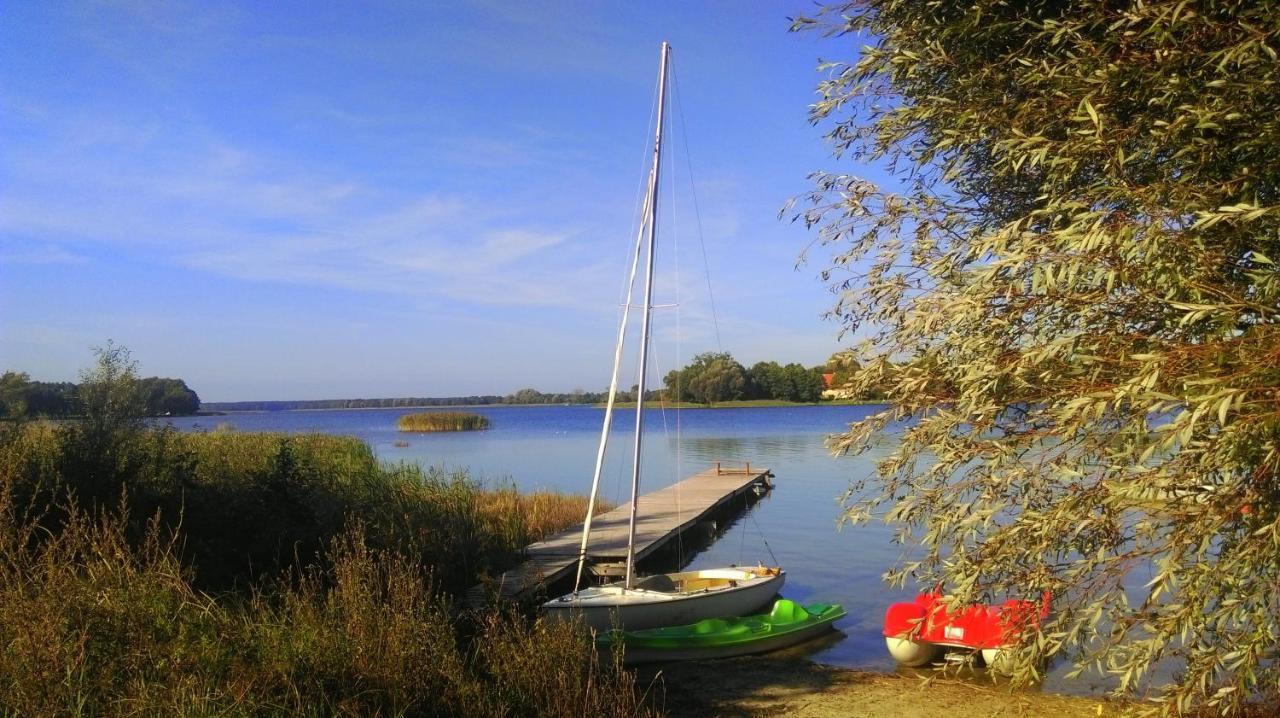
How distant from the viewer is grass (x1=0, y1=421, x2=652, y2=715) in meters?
4.61

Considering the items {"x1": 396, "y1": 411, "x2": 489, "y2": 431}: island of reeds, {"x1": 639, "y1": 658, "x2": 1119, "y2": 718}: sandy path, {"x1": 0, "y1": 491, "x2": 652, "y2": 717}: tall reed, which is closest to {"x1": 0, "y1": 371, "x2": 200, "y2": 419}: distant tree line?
{"x1": 0, "y1": 491, "x2": 652, "y2": 717}: tall reed

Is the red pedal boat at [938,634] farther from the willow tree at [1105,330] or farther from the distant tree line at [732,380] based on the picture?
the distant tree line at [732,380]

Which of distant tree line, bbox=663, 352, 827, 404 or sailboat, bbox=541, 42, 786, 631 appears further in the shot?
distant tree line, bbox=663, 352, 827, 404

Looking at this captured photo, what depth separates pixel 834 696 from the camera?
876 cm

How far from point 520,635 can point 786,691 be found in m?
3.44

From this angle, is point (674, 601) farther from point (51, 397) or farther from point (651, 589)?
point (51, 397)

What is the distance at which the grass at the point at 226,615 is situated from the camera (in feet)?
15.1

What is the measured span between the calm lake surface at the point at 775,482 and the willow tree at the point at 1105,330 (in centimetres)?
102

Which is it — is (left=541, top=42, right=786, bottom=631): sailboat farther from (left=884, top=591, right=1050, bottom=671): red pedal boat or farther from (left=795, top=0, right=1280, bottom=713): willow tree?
(left=795, top=0, right=1280, bottom=713): willow tree

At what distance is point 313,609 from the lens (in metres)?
6.05

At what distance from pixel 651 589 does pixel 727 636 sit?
1234mm

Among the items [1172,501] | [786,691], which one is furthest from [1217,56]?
[786,691]

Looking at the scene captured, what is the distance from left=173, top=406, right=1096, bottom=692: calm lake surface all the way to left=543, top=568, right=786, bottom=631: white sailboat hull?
1.19 m

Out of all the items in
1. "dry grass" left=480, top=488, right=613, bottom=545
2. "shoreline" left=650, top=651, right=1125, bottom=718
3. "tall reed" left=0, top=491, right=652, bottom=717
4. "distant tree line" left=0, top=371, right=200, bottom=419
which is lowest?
"shoreline" left=650, top=651, right=1125, bottom=718
